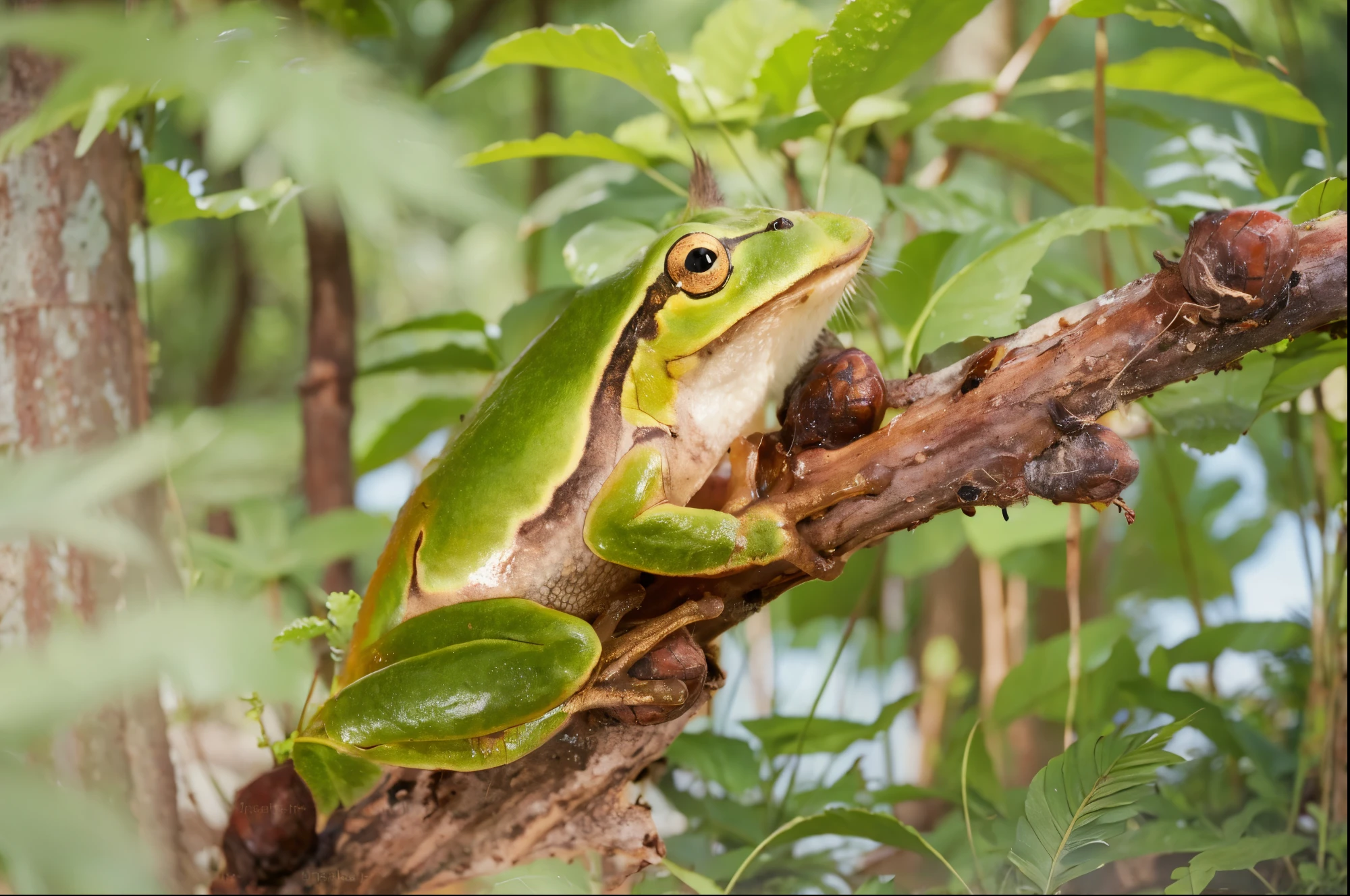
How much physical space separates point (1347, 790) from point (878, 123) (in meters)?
0.97

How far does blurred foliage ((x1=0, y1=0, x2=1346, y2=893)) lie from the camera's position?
35cm

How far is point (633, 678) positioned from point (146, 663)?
383 mm

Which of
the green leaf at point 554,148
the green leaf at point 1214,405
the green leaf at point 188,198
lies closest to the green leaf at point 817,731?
the green leaf at point 1214,405

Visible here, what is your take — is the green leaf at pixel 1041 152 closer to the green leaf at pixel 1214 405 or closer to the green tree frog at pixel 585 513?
the green leaf at pixel 1214 405

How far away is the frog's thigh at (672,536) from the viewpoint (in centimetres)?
64

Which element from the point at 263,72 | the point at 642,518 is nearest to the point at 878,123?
the point at 642,518

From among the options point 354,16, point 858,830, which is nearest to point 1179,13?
point 858,830

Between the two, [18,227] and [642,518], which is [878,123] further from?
[18,227]

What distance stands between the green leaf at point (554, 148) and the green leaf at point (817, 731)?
2.22 ft

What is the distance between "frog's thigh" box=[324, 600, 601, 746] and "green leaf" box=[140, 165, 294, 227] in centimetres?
44

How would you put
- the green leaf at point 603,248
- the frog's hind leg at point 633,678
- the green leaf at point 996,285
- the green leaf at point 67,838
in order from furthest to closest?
the green leaf at point 603,248, the green leaf at point 996,285, the frog's hind leg at point 633,678, the green leaf at point 67,838

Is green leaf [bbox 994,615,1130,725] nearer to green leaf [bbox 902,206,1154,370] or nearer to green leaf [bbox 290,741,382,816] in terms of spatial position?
green leaf [bbox 902,206,1154,370]

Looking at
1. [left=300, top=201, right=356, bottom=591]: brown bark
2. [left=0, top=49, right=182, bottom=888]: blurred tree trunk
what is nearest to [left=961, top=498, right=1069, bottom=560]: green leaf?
[left=300, top=201, right=356, bottom=591]: brown bark

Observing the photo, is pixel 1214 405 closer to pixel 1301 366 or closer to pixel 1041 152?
pixel 1301 366
